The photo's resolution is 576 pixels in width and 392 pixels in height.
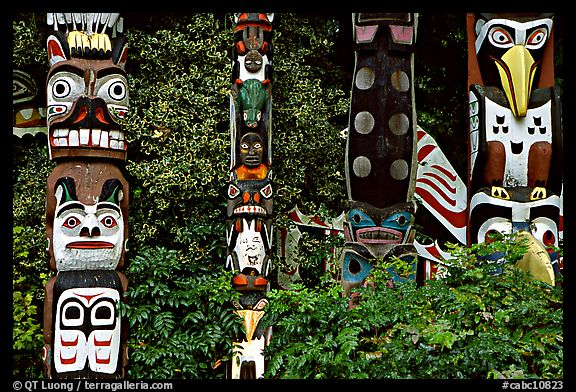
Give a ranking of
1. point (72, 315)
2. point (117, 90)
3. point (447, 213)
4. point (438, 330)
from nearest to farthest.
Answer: point (438, 330)
point (72, 315)
point (117, 90)
point (447, 213)

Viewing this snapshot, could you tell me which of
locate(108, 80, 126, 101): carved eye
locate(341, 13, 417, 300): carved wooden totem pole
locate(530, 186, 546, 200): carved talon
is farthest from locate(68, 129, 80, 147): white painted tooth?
locate(530, 186, 546, 200): carved talon

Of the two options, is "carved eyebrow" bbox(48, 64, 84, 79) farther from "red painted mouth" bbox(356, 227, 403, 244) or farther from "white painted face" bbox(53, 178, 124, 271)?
"red painted mouth" bbox(356, 227, 403, 244)

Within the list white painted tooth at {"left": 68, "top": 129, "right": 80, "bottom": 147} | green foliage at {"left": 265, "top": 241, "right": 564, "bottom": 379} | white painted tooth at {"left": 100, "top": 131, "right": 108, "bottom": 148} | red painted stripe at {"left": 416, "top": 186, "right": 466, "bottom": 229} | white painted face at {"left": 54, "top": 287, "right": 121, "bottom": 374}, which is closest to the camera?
green foliage at {"left": 265, "top": 241, "right": 564, "bottom": 379}

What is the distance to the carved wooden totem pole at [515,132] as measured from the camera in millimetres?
8617

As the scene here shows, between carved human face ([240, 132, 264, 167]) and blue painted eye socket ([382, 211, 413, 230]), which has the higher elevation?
carved human face ([240, 132, 264, 167])

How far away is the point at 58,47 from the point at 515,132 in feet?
15.5

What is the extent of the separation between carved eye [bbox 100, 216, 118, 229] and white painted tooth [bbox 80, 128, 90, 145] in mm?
749

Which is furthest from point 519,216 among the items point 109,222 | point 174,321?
point 109,222

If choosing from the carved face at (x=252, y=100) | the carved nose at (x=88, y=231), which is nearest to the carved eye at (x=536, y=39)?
the carved face at (x=252, y=100)

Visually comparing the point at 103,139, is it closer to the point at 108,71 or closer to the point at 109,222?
the point at 108,71

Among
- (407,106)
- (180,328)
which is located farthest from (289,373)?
(407,106)

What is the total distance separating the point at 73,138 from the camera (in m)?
8.02

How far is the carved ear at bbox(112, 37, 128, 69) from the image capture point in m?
8.42

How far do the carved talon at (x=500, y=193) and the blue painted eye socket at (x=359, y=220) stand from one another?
162 cm
